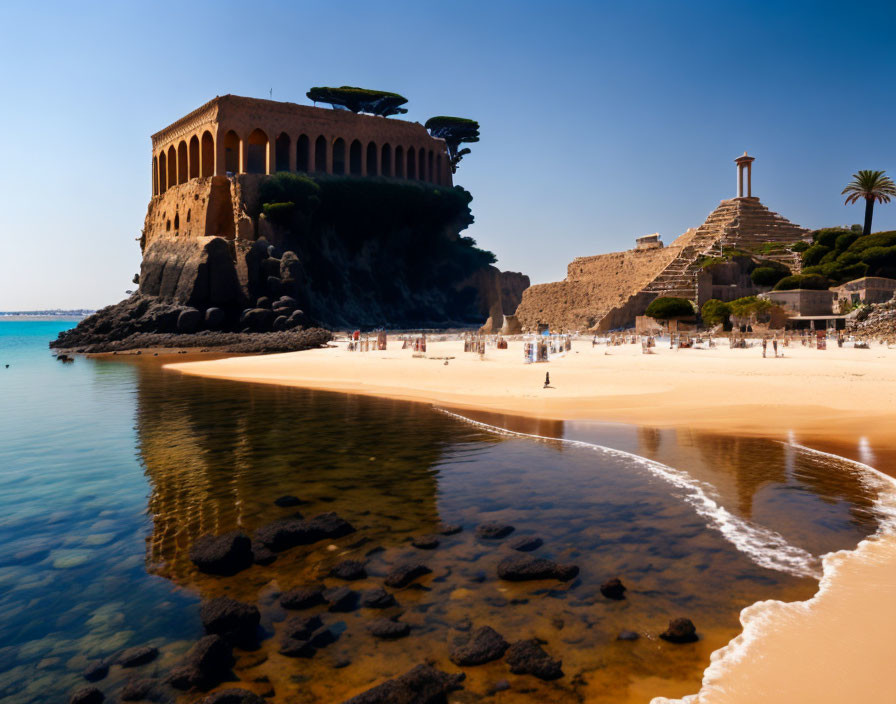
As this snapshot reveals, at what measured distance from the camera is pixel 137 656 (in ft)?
16.2

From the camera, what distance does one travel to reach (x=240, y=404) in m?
19.5

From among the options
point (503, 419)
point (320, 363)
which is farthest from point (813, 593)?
point (320, 363)

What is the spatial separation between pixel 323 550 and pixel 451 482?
300 cm

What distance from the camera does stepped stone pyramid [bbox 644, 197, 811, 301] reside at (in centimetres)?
4975

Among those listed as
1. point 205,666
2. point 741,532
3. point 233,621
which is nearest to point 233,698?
point 205,666

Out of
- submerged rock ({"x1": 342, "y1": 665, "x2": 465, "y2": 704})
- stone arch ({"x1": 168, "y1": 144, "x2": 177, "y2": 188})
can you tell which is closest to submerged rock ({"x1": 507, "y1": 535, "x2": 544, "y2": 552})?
submerged rock ({"x1": 342, "y1": 665, "x2": 465, "y2": 704})

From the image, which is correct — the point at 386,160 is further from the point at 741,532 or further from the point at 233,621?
the point at 233,621

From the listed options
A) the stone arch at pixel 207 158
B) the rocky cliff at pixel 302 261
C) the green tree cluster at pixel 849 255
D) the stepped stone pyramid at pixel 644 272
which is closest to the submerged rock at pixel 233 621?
the rocky cliff at pixel 302 261

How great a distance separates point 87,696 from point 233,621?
1.14 metres

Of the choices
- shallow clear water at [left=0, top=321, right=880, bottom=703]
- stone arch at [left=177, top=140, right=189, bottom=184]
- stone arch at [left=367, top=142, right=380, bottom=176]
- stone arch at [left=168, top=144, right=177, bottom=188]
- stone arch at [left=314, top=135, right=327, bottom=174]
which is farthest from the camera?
stone arch at [left=367, top=142, right=380, bottom=176]

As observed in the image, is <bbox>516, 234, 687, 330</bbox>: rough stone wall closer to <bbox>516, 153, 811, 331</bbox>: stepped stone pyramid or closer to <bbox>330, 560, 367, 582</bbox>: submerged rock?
<bbox>516, 153, 811, 331</bbox>: stepped stone pyramid

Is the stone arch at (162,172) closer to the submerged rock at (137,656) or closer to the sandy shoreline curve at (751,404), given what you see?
the sandy shoreline curve at (751,404)

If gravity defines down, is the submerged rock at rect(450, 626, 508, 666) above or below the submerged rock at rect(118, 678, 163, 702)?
above

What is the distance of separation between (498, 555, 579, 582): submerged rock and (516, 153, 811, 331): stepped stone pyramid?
4269 cm
